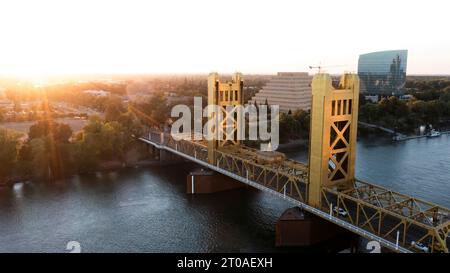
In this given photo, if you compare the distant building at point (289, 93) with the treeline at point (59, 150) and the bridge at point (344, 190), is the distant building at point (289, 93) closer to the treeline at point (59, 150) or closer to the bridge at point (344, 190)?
the treeline at point (59, 150)

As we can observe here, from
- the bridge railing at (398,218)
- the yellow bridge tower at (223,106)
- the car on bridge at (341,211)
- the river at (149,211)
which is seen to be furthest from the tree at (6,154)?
the car on bridge at (341,211)

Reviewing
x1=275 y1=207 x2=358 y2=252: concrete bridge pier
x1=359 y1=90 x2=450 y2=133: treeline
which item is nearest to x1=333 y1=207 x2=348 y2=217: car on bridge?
x1=275 y1=207 x2=358 y2=252: concrete bridge pier

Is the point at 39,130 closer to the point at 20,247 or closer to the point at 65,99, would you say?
the point at 20,247

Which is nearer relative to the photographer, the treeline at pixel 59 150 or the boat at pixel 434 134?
the treeline at pixel 59 150

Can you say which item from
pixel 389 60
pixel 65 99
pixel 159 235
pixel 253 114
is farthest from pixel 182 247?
pixel 389 60

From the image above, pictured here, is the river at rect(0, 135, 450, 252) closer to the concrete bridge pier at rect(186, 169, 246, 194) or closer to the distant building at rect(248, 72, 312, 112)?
the concrete bridge pier at rect(186, 169, 246, 194)

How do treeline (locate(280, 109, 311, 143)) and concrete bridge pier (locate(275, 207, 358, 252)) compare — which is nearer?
concrete bridge pier (locate(275, 207, 358, 252))
